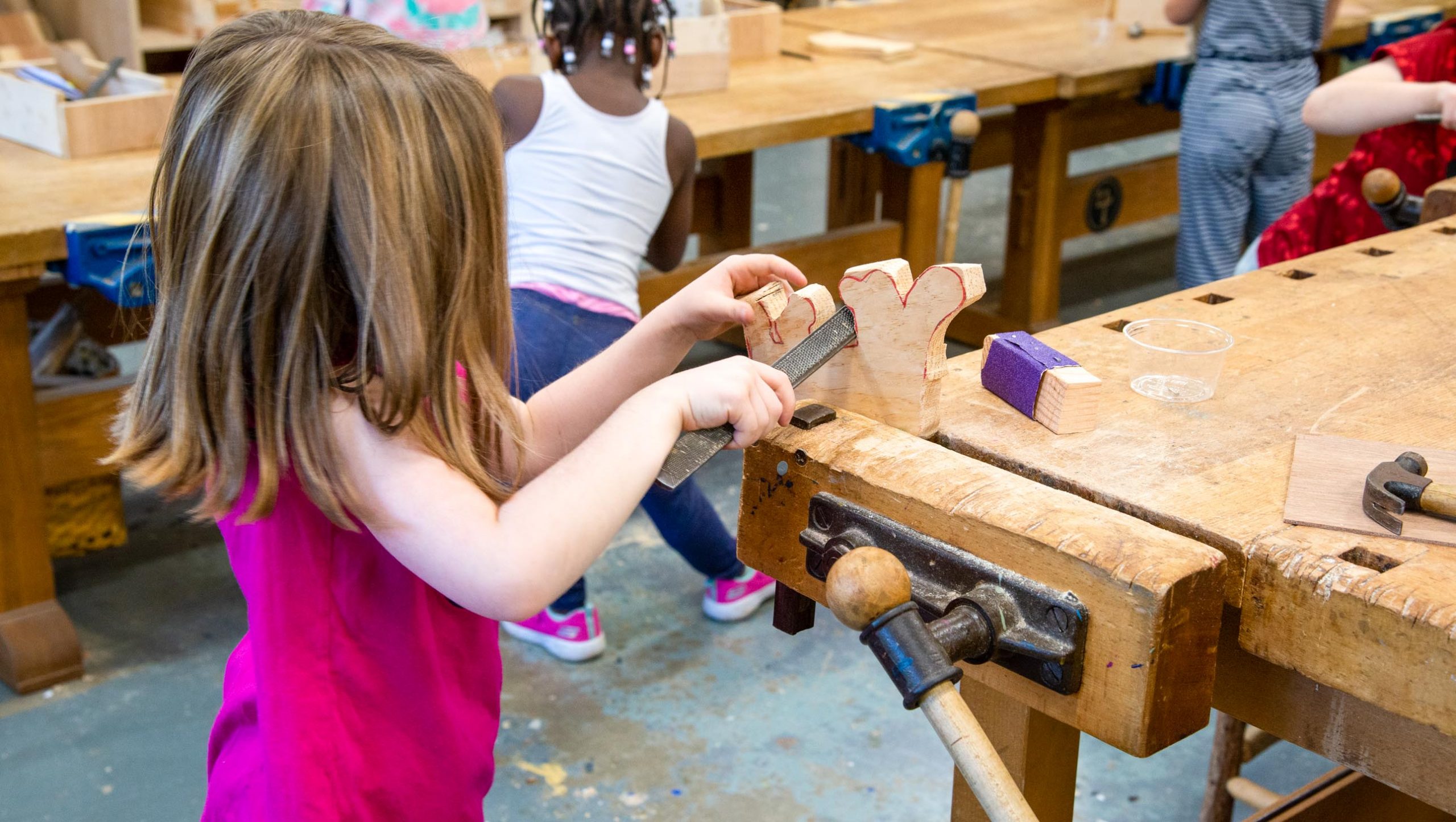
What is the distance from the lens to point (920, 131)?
293cm

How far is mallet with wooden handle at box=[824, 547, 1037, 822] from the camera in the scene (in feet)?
2.71

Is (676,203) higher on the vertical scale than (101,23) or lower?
lower

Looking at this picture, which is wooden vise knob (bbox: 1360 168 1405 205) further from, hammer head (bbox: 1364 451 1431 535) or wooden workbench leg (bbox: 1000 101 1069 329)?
wooden workbench leg (bbox: 1000 101 1069 329)

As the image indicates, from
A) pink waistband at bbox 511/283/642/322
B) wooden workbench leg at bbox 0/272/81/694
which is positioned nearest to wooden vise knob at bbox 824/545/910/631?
pink waistband at bbox 511/283/642/322

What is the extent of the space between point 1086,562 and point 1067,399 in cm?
25

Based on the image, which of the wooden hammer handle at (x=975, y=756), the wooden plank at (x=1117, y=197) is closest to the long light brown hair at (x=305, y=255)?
the wooden hammer handle at (x=975, y=756)

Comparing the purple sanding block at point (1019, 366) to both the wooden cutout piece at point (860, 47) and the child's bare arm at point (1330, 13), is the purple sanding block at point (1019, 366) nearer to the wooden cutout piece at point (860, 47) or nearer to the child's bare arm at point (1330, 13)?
the wooden cutout piece at point (860, 47)

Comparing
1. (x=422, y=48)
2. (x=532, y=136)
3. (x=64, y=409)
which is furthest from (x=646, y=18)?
(x=422, y=48)

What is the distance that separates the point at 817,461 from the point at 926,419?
122 mm

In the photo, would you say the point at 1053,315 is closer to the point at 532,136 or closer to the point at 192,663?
the point at 532,136

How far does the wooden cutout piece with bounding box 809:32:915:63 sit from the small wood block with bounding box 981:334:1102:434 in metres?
2.37

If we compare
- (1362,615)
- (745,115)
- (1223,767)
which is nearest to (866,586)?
(1362,615)

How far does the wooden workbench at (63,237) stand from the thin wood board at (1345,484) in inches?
37.3

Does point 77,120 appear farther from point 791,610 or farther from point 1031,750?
point 1031,750
